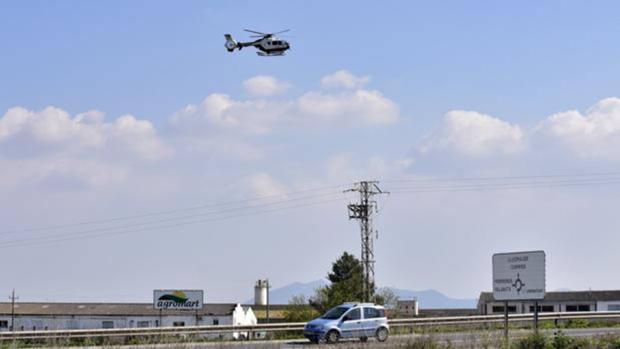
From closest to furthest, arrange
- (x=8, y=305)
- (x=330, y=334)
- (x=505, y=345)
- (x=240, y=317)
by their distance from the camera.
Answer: (x=505, y=345)
(x=330, y=334)
(x=240, y=317)
(x=8, y=305)

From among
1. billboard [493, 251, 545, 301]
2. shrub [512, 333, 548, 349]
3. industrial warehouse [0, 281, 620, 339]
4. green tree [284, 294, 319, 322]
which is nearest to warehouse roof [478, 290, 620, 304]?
industrial warehouse [0, 281, 620, 339]

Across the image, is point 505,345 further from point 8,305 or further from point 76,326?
point 8,305

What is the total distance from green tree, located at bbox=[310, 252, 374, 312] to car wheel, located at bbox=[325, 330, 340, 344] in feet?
153

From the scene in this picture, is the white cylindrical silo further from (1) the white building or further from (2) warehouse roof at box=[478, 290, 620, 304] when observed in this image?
(2) warehouse roof at box=[478, 290, 620, 304]

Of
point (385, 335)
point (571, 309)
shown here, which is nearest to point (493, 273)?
point (385, 335)

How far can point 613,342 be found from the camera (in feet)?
88.9

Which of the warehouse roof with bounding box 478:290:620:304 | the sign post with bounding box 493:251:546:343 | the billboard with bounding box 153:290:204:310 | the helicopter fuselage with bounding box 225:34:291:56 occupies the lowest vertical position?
the warehouse roof with bounding box 478:290:620:304

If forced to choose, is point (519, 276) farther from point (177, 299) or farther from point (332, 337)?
point (177, 299)

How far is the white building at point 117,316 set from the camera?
96.4m

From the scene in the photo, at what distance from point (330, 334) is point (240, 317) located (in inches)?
2410

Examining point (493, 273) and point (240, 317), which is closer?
point (493, 273)

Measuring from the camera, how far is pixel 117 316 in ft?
324

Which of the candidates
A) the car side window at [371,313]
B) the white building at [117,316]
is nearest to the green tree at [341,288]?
the white building at [117,316]

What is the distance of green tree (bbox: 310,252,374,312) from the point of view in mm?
89500
